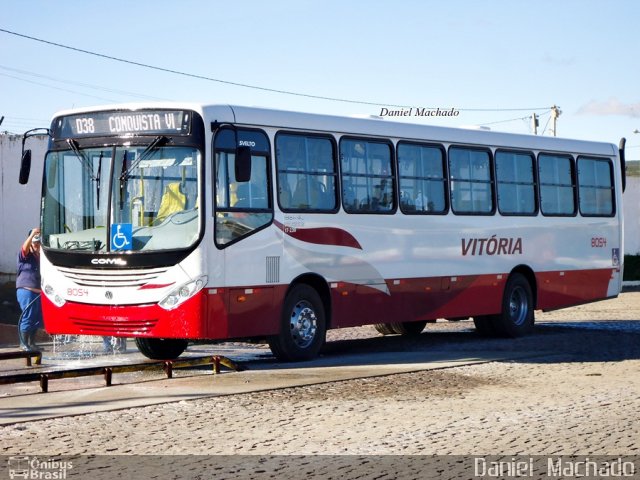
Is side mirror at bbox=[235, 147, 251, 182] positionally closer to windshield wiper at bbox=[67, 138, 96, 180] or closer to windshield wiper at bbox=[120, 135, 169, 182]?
windshield wiper at bbox=[120, 135, 169, 182]

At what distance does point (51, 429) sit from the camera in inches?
423

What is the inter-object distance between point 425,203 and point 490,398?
278 inches

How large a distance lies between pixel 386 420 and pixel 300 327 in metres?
5.74

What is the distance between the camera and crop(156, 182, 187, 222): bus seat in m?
15.6

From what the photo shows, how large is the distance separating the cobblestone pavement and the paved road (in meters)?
0.01

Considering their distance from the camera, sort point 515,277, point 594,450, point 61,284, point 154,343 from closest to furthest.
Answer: point 594,450 → point 61,284 → point 154,343 → point 515,277

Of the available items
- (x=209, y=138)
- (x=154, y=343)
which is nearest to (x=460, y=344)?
(x=154, y=343)

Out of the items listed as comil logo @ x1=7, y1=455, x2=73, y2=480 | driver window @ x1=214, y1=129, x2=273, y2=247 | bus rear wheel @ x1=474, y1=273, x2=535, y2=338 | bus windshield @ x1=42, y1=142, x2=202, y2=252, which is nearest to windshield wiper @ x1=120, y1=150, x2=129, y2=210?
bus windshield @ x1=42, y1=142, x2=202, y2=252

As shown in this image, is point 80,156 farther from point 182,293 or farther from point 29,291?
point 29,291

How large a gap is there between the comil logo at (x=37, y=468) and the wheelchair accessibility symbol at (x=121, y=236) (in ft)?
21.7

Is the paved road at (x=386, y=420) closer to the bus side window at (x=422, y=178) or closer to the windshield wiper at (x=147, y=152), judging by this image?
the windshield wiper at (x=147, y=152)

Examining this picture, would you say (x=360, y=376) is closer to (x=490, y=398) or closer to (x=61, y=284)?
(x=490, y=398)
